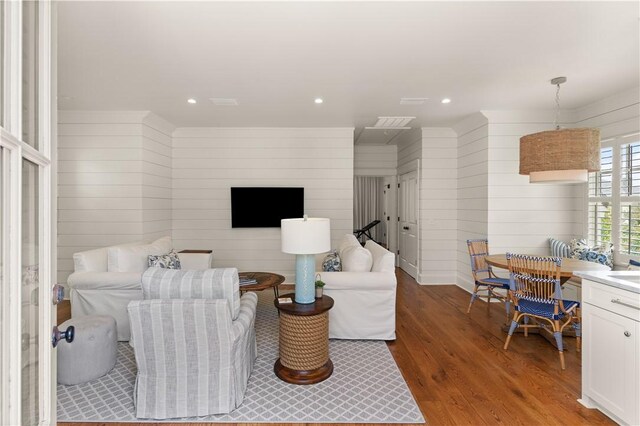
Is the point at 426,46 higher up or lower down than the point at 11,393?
higher up

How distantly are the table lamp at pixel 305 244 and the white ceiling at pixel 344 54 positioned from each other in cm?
151

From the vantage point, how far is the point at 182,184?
5777 mm

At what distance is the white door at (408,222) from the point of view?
6.12 m

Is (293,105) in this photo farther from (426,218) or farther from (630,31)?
(630,31)

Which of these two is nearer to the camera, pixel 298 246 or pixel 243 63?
pixel 298 246

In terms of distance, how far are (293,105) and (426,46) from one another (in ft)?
6.81

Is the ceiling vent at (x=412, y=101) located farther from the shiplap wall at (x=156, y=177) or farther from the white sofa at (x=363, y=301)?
the shiplap wall at (x=156, y=177)

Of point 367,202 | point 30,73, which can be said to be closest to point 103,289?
point 30,73

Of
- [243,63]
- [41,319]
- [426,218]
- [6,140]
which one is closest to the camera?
A: [6,140]

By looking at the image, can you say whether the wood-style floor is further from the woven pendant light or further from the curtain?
the curtain

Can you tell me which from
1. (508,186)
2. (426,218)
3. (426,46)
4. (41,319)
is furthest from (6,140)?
(426,218)

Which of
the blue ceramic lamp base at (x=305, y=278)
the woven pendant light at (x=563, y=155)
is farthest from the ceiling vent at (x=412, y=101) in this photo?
the blue ceramic lamp base at (x=305, y=278)

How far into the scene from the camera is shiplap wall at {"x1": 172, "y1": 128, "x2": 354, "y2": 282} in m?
5.74

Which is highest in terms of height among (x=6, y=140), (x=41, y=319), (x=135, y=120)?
(x=135, y=120)
